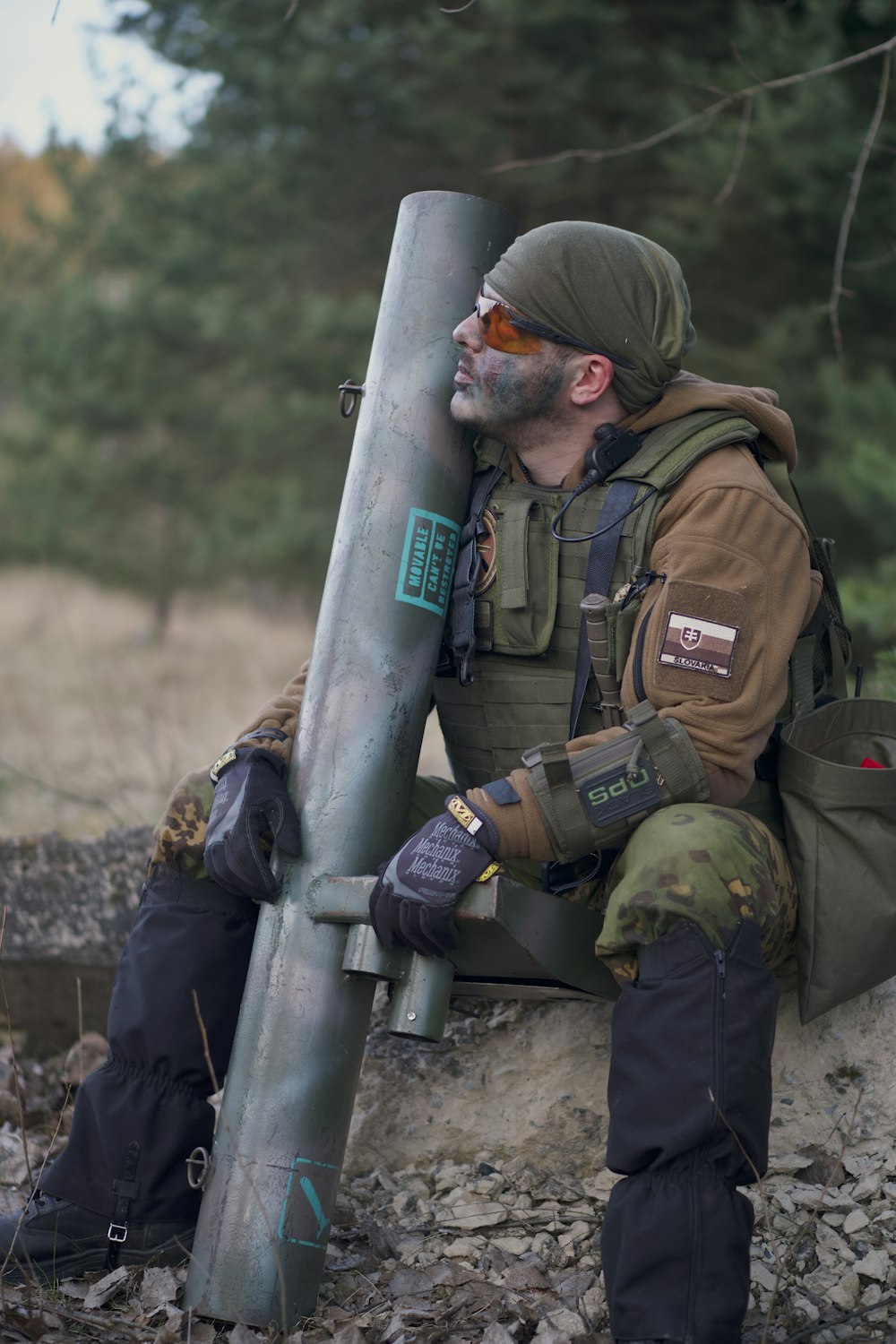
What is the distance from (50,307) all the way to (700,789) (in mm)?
11858

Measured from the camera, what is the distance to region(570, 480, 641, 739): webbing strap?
2756mm

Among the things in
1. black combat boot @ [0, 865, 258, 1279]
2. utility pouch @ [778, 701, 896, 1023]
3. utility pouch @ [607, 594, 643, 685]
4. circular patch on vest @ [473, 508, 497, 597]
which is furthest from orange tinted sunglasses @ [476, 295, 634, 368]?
black combat boot @ [0, 865, 258, 1279]

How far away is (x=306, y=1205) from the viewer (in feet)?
8.47

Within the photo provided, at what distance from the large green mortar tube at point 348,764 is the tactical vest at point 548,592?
0.38 ft

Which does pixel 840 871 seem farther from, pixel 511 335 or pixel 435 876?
pixel 511 335

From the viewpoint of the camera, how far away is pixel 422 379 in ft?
9.56

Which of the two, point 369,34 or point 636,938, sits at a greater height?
point 369,34

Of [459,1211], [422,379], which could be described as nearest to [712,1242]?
[459,1211]

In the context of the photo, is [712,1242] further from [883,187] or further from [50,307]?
[50,307]

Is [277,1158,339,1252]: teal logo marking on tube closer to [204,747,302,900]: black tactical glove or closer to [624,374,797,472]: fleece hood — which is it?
[204,747,302,900]: black tactical glove

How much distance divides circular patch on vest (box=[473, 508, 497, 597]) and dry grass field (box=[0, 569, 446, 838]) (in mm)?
2339

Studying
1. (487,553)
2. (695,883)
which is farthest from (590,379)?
(695,883)

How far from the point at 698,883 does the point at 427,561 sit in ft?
3.14

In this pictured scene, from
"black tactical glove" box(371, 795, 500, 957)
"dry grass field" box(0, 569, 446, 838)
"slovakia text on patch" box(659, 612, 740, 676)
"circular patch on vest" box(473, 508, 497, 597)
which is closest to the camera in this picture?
"black tactical glove" box(371, 795, 500, 957)
